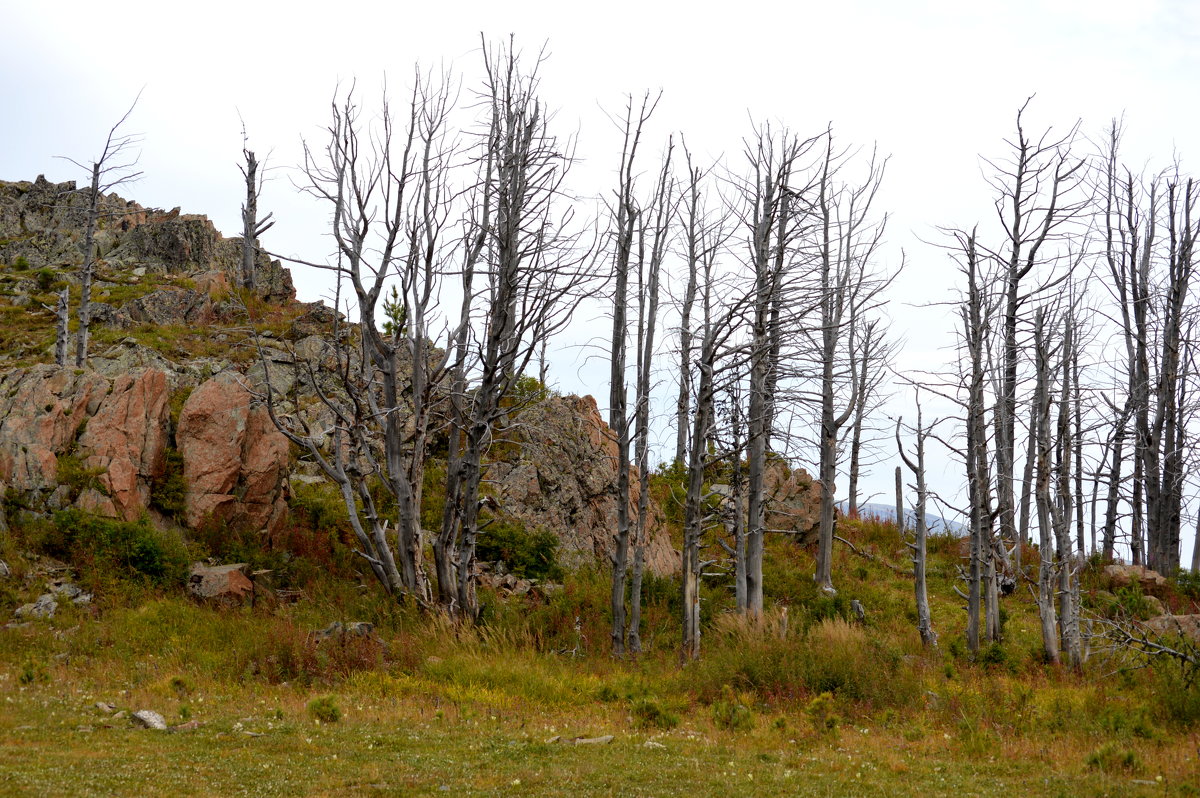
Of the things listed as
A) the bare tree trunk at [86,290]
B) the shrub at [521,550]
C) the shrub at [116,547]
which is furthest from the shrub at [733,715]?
the bare tree trunk at [86,290]

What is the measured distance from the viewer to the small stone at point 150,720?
332 inches

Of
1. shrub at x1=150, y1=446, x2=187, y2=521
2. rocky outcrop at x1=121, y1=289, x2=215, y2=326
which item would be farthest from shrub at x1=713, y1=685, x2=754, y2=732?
rocky outcrop at x1=121, y1=289, x2=215, y2=326

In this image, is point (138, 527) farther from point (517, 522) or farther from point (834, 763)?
point (834, 763)

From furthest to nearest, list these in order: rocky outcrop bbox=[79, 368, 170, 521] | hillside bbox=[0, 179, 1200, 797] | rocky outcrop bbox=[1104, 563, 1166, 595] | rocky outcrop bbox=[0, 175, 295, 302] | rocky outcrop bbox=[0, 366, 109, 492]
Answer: rocky outcrop bbox=[0, 175, 295, 302] < rocky outcrop bbox=[1104, 563, 1166, 595] < rocky outcrop bbox=[79, 368, 170, 521] < rocky outcrop bbox=[0, 366, 109, 492] < hillside bbox=[0, 179, 1200, 797]

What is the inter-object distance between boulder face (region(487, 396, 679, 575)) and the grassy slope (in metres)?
2.47

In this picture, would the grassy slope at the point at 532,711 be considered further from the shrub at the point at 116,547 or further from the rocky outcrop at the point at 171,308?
the rocky outcrop at the point at 171,308

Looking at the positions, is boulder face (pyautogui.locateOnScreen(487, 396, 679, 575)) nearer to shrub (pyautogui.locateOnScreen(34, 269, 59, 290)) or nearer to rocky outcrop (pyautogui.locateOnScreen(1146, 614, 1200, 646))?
rocky outcrop (pyautogui.locateOnScreen(1146, 614, 1200, 646))

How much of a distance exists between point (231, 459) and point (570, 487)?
23.3ft

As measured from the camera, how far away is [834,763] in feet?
27.0

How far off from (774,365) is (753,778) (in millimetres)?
9143

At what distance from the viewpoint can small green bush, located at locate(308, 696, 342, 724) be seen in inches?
360

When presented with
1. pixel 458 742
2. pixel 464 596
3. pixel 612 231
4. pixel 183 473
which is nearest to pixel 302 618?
pixel 464 596

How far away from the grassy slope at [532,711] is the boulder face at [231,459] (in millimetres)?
2386

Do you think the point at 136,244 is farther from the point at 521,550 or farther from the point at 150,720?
the point at 150,720
